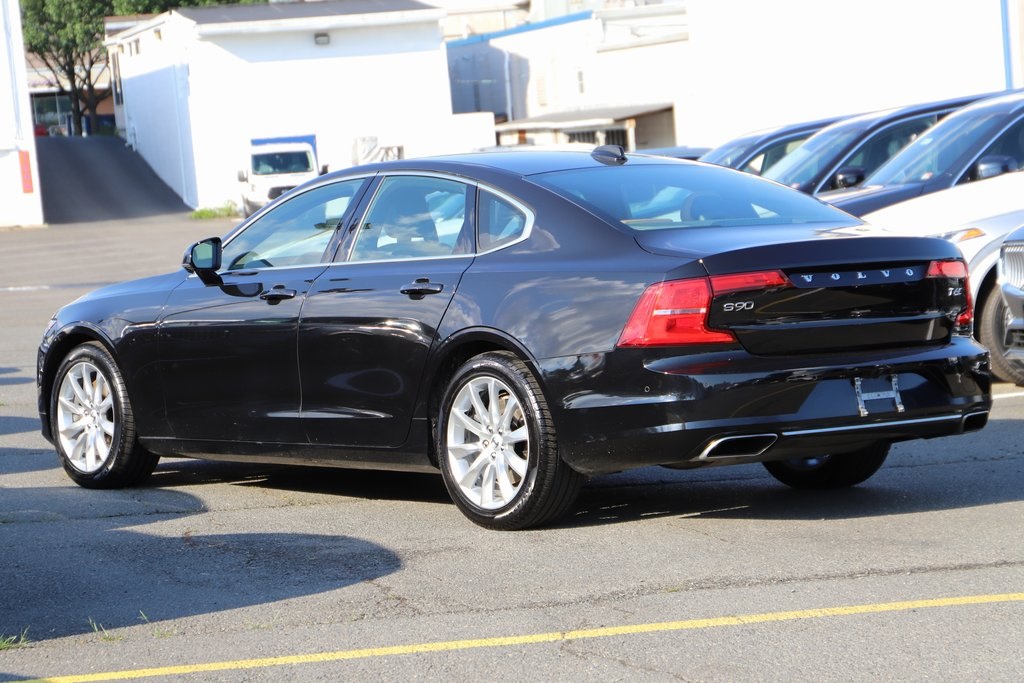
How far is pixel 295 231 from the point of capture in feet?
25.1

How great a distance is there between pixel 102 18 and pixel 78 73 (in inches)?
390

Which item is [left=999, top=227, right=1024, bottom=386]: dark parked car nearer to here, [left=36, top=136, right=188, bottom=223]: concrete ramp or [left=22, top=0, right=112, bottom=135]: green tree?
[left=36, top=136, right=188, bottom=223]: concrete ramp

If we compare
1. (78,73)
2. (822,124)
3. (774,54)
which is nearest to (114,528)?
(822,124)

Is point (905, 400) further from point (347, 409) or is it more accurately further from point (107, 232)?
point (107, 232)

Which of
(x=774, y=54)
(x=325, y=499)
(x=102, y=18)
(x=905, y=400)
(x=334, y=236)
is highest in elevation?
(x=102, y=18)

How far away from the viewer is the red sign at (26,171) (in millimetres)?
45500

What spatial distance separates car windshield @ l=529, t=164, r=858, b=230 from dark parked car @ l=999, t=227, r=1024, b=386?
270 cm

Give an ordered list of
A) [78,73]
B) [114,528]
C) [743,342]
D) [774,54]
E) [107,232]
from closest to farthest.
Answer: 1. [743,342]
2. [114,528]
3. [774,54]
4. [107,232]
5. [78,73]

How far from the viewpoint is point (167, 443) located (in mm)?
7887

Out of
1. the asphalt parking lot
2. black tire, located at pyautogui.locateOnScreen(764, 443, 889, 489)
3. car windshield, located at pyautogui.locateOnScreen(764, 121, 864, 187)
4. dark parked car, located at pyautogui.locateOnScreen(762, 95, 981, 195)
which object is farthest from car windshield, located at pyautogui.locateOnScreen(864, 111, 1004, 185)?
black tire, located at pyautogui.locateOnScreen(764, 443, 889, 489)

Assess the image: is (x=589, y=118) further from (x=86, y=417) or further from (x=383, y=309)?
(x=383, y=309)

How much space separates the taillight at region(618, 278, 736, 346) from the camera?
601cm

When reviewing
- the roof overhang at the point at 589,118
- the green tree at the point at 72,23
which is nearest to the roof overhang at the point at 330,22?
the roof overhang at the point at 589,118

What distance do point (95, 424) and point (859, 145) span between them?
9314mm
